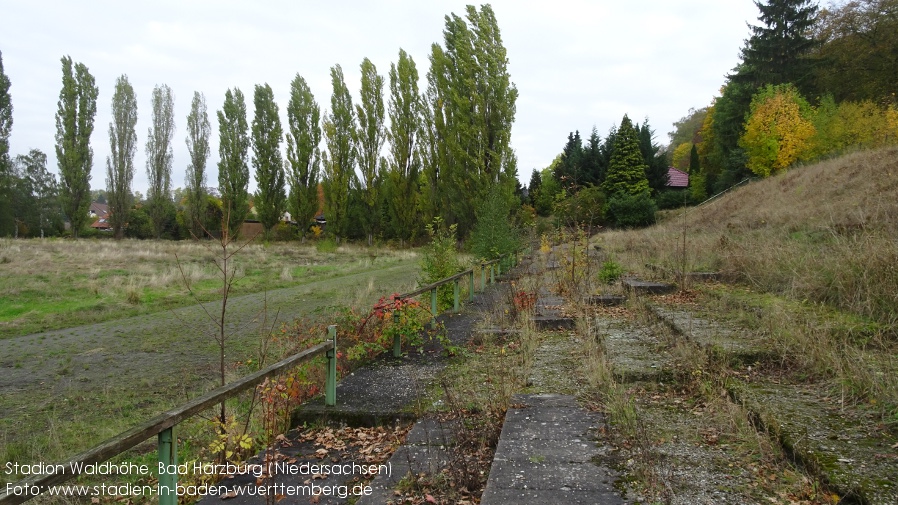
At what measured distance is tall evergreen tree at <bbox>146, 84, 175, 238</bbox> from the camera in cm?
3838

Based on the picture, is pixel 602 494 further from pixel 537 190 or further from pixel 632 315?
pixel 537 190

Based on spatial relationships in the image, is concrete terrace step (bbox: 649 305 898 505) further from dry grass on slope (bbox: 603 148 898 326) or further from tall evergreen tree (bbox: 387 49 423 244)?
tall evergreen tree (bbox: 387 49 423 244)

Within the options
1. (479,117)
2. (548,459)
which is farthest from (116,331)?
(479,117)

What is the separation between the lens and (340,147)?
34094 millimetres

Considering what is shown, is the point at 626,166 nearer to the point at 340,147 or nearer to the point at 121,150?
the point at 340,147

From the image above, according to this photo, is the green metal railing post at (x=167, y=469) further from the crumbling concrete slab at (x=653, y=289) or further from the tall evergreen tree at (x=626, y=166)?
the tall evergreen tree at (x=626, y=166)

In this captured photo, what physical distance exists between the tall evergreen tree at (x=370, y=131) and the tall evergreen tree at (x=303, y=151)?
3316mm

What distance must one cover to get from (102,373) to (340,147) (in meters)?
28.2

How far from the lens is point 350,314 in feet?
22.0

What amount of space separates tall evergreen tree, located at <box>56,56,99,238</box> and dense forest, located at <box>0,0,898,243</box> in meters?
0.07

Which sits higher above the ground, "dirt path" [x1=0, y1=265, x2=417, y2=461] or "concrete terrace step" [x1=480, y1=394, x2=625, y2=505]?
"concrete terrace step" [x1=480, y1=394, x2=625, y2=505]

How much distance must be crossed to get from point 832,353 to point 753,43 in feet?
133

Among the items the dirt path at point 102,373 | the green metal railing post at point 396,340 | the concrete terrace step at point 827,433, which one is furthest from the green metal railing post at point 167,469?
the green metal railing post at point 396,340

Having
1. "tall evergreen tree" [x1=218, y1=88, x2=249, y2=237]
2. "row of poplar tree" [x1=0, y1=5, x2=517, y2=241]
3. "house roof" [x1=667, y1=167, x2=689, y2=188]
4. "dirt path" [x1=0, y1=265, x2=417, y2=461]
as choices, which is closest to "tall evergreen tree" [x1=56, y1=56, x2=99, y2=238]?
"row of poplar tree" [x1=0, y1=5, x2=517, y2=241]
